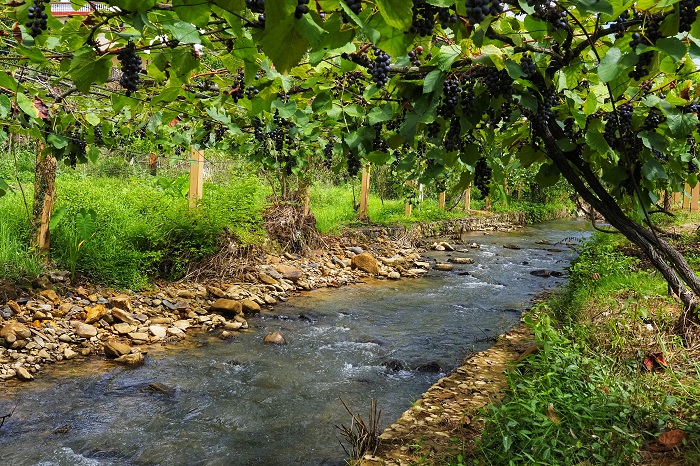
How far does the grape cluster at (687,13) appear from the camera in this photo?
3.60 feet

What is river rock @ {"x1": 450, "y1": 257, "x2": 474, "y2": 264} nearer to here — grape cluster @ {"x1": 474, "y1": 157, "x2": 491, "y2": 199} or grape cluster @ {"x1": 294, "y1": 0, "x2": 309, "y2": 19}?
grape cluster @ {"x1": 474, "y1": 157, "x2": 491, "y2": 199}

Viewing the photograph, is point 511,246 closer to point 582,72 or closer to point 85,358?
point 85,358

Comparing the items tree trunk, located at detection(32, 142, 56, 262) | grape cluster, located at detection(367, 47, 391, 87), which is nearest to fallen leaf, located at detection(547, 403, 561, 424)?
grape cluster, located at detection(367, 47, 391, 87)

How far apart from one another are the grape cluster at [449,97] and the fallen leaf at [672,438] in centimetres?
187

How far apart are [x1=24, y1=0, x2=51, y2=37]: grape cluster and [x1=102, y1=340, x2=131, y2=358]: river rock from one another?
3767 mm

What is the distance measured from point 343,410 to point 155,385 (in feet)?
5.23

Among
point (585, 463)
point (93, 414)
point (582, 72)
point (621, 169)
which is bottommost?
point (93, 414)

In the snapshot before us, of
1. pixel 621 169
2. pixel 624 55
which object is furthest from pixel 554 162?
pixel 624 55

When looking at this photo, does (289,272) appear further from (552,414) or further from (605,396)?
(605,396)

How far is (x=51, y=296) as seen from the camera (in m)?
5.16

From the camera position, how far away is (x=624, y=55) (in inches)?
48.1

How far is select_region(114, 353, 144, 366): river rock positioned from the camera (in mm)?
4566

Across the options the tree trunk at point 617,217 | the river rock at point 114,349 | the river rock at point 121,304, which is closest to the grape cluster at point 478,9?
the tree trunk at point 617,217

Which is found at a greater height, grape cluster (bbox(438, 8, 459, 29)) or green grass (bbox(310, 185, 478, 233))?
grape cluster (bbox(438, 8, 459, 29))
